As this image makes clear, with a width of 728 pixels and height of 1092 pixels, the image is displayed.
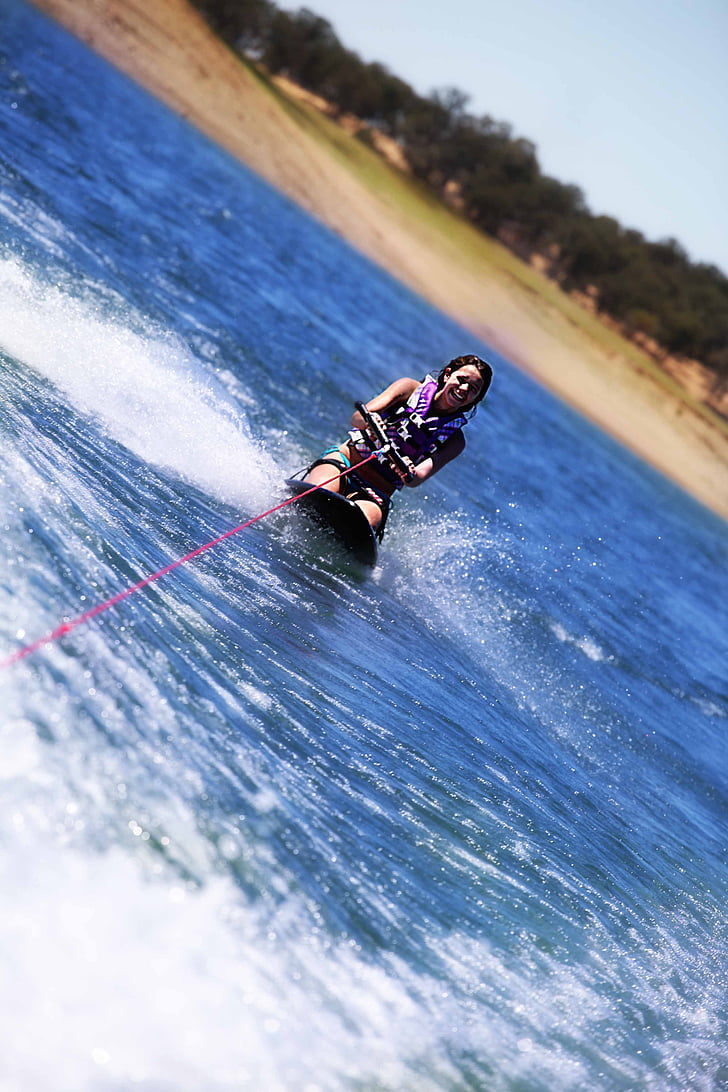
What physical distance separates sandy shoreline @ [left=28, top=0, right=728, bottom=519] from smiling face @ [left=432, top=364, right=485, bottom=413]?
2298 cm

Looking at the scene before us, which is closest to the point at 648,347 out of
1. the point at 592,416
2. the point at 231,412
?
the point at 592,416

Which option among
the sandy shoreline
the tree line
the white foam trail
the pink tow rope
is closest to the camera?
the pink tow rope

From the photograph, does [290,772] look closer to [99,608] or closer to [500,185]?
[99,608]

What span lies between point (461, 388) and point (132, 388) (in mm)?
2219

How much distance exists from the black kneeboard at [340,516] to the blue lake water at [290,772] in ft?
0.35

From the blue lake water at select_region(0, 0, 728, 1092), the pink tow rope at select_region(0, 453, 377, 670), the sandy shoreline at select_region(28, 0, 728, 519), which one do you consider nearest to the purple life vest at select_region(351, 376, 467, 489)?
the blue lake water at select_region(0, 0, 728, 1092)

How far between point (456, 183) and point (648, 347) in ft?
32.2

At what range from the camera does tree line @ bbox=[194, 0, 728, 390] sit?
4112 cm

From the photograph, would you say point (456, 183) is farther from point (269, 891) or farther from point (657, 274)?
point (269, 891)

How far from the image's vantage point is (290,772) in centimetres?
388

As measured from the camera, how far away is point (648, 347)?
42625 mm

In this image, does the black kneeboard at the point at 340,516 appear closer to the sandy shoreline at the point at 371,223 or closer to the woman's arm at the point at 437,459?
the woman's arm at the point at 437,459

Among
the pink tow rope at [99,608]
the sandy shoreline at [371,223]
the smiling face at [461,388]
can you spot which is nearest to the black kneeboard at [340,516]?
the pink tow rope at [99,608]

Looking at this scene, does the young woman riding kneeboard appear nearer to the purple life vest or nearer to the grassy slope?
the purple life vest
